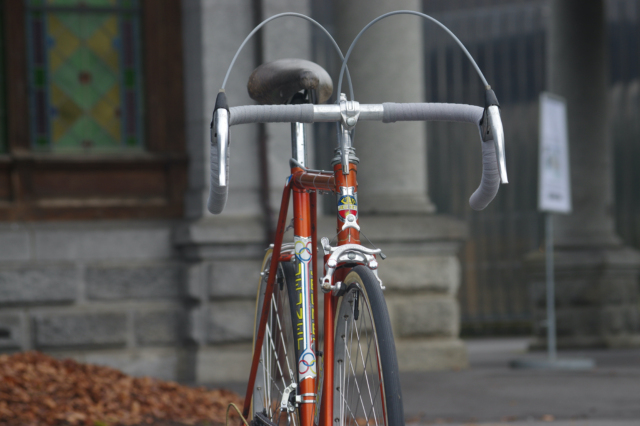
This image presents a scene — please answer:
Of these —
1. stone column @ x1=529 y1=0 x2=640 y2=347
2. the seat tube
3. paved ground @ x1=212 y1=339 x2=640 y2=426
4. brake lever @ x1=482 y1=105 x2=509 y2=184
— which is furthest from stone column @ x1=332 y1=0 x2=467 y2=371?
brake lever @ x1=482 y1=105 x2=509 y2=184

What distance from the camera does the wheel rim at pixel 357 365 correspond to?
2.15 metres

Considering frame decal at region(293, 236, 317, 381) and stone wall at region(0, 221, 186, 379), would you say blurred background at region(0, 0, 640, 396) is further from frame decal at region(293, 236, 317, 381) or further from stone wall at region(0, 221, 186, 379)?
frame decal at region(293, 236, 317, 381)

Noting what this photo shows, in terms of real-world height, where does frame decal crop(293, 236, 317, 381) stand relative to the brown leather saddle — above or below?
below

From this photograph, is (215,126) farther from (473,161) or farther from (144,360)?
(473,161)

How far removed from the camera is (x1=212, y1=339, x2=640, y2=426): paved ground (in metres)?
5.29

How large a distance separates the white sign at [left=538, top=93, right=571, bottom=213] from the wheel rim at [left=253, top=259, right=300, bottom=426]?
6001 mm

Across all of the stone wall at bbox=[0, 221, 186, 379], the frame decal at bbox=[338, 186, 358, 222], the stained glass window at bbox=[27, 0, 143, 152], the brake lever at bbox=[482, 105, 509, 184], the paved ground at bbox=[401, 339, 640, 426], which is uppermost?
the stained glass window at bbox=[27, 0, 143, 152]

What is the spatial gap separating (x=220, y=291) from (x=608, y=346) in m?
5.86

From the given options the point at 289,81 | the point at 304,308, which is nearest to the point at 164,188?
the point at 289,81

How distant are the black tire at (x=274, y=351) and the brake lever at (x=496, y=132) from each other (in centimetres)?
→ 106

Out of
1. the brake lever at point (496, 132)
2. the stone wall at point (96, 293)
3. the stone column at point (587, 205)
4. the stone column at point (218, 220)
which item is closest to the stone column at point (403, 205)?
the stone column at point (218, 220)

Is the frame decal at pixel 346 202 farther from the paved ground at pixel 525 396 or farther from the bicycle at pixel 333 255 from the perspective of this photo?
the paved ground at pixel 525 396

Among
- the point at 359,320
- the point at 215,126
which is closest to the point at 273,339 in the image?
the point at 359,320

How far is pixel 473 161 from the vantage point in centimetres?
1460
